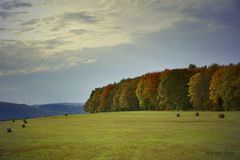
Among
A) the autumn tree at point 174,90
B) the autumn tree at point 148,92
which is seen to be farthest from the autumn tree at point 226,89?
the autumn tree at point 148,92

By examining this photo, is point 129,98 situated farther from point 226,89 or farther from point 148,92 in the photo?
point 226,89

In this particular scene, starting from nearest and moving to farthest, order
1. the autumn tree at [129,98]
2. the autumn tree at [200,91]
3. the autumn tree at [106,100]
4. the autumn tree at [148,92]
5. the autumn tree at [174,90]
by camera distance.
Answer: the autumn tree at [200,91] < the autumn tree at [174,90] < the autumn tree at [148,92] < the autumn tree at [129,98] < the autumn tree at [106,100]

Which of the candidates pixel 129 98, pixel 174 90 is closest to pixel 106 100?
pixel 129 98

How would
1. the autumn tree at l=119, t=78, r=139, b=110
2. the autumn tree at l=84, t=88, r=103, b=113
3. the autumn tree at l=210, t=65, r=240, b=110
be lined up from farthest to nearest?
the autumn tree at l=84, t=88, r=103, b=113
the autumn tree at l=119, t=78, r=139, b=110
the autumn tree at l=210, t=65, r=240, b=110

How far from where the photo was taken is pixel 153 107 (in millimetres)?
122562

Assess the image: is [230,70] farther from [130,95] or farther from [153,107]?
[130,95]

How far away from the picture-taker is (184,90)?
361 feet

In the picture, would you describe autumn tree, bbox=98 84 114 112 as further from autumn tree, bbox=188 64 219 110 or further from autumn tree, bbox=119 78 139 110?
autumn tree, bbox=188 64 219 110

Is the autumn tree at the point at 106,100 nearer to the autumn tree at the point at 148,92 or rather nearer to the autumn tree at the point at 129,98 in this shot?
the autumn tree at the point at 129,98

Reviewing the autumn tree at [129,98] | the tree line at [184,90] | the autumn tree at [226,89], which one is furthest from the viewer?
the autumn tree at [129,98]

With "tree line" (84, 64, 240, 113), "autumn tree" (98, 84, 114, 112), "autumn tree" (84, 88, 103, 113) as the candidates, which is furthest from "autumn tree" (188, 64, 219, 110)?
"autumn tree" (84, 88, 103, 113)

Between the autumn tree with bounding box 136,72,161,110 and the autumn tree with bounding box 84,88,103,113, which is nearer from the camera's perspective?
the autumn tree with bounding box 136,72,161,110

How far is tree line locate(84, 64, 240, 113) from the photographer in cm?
9306

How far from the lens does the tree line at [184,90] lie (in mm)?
93062
